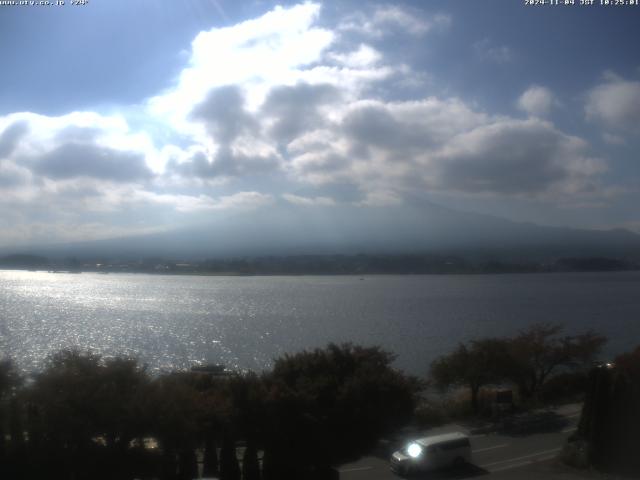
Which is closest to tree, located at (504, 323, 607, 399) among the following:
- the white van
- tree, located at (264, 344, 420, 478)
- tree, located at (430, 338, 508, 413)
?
tree, located at (430, 338, 508, 413)

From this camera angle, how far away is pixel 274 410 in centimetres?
1011

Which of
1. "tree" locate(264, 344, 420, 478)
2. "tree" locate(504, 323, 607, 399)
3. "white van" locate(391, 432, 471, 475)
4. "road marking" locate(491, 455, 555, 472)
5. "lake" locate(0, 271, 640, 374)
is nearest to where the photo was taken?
"tree" locate(264, 344, 420, 478)

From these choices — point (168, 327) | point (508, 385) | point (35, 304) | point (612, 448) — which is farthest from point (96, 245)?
point (612, 448)

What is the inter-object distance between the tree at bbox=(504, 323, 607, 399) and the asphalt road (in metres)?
4.84

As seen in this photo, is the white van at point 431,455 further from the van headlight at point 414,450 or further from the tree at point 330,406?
the tree at point 330,406

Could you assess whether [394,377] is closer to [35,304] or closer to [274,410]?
[274,410]

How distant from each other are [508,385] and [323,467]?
14408 mm

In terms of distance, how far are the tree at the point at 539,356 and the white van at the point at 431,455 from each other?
963cm

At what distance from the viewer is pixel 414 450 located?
34.2ft

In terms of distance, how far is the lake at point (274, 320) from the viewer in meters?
28.1

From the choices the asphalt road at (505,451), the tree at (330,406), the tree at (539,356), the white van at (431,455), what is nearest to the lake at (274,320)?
the tree at (539,356)

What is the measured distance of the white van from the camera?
1034 cm

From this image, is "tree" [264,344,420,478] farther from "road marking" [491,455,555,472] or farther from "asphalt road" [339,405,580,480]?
"road marking" [491,455,555,472]

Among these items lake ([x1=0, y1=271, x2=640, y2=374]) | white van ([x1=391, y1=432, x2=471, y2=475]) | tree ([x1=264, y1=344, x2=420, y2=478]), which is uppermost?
tree ([x1=264, y1=344, x2=420, y2=478])
